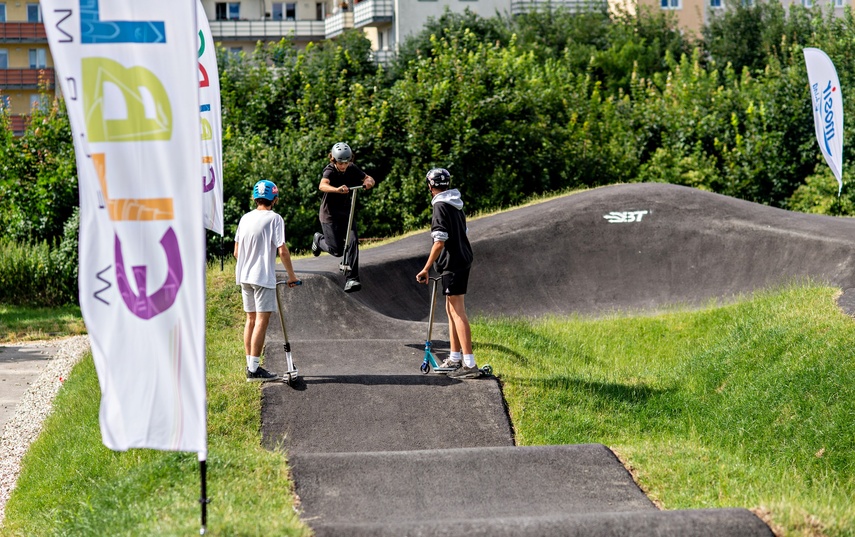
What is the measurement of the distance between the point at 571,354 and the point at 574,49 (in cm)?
4123

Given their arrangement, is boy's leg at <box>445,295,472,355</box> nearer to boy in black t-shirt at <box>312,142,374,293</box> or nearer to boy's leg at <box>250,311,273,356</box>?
boy's leg at <box>250,311,273,356</box>

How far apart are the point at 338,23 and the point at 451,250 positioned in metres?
56.2

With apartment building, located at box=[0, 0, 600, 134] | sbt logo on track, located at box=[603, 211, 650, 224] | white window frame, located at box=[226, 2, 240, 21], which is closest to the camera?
sbt logo on track, located at box=[603, 211, 650, 224]

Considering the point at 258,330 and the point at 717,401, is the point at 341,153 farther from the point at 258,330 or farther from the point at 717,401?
the point at 717,401

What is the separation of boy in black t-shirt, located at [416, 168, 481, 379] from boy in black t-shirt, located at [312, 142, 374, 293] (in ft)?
5.69

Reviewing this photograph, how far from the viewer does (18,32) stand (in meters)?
58.5

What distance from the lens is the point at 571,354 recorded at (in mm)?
13242

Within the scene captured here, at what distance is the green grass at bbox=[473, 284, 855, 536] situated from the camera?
7855 millimetres

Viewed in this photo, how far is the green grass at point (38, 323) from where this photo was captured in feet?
59.7

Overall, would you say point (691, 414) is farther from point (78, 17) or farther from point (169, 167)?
point (78, 17)

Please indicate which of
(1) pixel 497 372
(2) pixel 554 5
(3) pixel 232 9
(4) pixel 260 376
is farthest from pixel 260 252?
(3) pixel 232 9

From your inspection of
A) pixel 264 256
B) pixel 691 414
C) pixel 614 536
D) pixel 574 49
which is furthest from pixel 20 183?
pixel 574 49

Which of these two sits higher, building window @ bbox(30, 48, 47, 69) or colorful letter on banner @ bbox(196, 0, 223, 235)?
building window @ bbox(30, 48, 47, 69)

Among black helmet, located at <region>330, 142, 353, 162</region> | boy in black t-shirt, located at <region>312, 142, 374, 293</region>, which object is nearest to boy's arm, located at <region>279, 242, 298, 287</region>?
boy in black t-shirt, located at <region>312, 142, 374, 293</region>
